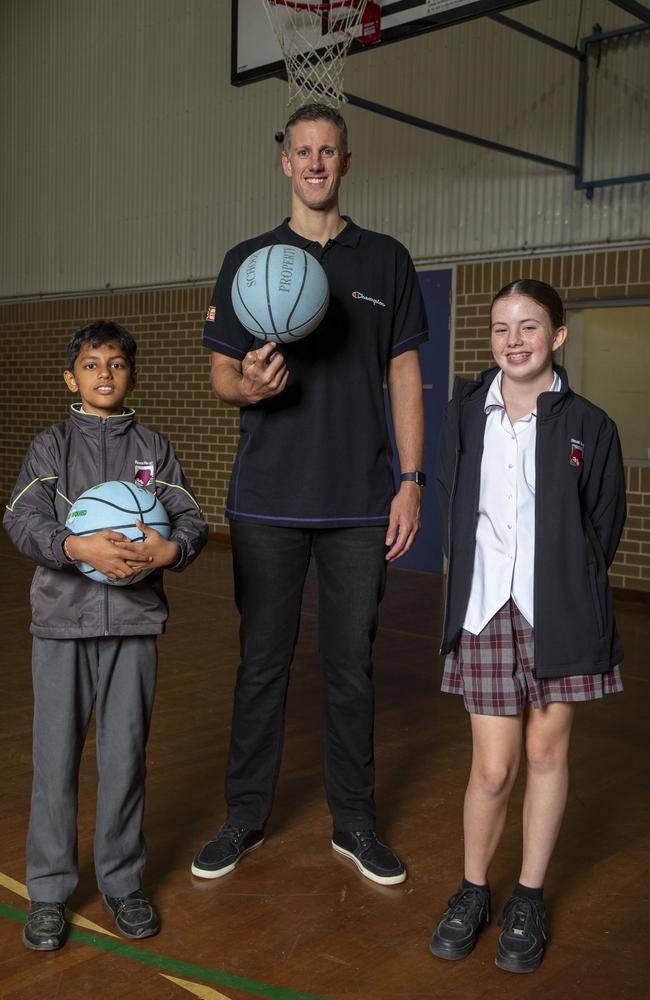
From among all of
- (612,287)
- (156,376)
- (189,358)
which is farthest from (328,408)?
(156,376)

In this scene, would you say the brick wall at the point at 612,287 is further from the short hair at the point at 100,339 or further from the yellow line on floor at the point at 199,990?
the yellow line on floor at the point at 199,990

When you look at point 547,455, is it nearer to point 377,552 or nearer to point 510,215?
point 377,552

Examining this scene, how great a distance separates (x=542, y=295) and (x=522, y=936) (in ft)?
4.90

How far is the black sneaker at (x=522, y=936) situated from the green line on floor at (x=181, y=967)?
1.48ft

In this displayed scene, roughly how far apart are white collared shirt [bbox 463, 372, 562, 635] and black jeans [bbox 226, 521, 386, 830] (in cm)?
46

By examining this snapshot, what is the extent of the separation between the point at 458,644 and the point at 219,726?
196 centimetres

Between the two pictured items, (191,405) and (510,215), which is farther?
(191,405)

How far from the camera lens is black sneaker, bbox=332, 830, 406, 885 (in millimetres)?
2738

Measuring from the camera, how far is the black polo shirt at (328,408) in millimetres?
2705

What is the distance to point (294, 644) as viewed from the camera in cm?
278

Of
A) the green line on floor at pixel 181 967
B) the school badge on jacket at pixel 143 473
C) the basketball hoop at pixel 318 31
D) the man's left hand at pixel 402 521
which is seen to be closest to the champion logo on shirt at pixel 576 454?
the man's left hand at pixel 402 521

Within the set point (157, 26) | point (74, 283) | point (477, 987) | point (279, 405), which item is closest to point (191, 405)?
point (74, 283)

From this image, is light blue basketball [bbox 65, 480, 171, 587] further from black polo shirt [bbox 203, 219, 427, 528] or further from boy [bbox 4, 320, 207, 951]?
black polo shirt [bbox 203, 219, 427, 528]

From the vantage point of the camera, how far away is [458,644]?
2.40 meters
